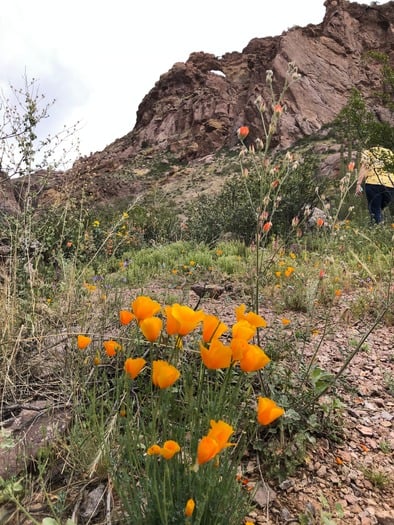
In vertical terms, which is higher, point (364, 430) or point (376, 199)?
point (376, 199)

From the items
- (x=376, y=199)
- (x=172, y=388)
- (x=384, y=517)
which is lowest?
(x=384, y=517)

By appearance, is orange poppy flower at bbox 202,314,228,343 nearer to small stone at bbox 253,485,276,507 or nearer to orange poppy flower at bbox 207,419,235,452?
orange poppy flower at bbox 207,419,235,452

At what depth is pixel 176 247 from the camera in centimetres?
636

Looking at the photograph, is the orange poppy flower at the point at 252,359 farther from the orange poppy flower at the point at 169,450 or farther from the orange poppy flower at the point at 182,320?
the orange poppy flower at the point at 169,450

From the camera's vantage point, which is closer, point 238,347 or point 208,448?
point 208,448

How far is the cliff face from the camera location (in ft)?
106

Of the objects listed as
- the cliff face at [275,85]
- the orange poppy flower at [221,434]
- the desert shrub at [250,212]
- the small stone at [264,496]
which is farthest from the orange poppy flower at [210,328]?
the cliff face at [275,85]

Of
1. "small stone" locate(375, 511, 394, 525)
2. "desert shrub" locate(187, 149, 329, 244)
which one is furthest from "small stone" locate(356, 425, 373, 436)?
"desert shrub" locate(187, 149, 329, 244)

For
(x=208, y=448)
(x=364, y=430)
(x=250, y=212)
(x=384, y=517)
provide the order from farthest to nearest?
(x=250, y=212) → (x=364, y=430) → (x=384, y=517) → (x=208, y=448)

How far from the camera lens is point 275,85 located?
3262cm

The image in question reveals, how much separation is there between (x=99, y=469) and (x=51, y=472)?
187 millimetres

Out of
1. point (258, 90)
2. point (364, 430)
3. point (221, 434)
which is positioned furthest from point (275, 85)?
point (221, 434)

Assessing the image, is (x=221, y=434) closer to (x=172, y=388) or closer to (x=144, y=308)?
(x=144, y=308)

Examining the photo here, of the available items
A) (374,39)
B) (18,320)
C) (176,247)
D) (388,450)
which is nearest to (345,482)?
(388,450)
